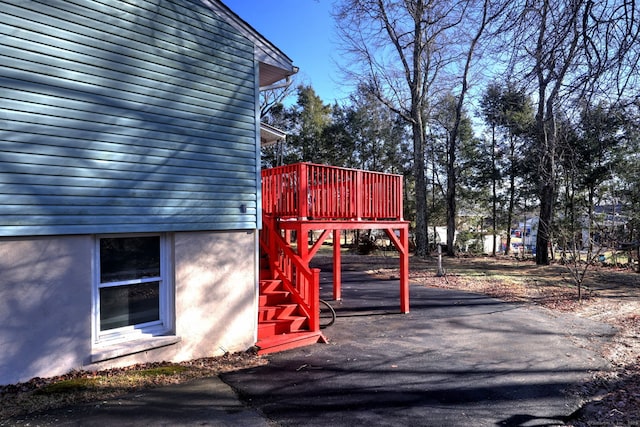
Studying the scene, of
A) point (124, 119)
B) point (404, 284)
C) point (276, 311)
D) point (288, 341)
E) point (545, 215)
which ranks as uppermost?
point (124, 119)

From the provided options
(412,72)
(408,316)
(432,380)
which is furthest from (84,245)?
(412,72)

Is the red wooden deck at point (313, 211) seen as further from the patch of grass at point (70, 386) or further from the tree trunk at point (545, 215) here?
the tree trunk at point (545, 215)

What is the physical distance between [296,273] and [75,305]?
3.74 metres

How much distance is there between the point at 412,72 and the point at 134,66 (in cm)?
1928

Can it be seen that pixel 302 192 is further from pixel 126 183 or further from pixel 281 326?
pixel 126 183

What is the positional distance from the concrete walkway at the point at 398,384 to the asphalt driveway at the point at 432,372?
13mm

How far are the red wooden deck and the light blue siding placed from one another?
1390mm

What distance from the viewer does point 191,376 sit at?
15.0 ft

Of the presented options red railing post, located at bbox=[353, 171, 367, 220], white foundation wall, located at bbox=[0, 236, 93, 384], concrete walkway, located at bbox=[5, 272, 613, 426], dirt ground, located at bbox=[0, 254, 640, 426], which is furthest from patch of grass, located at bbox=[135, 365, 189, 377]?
red railing post, located at bbox=[353, 171, 367, 220]

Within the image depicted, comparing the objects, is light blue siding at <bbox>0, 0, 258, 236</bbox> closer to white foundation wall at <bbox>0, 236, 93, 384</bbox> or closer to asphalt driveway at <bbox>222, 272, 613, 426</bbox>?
white foundation wall at <bbox>0, 236, 93, 384</bbox>

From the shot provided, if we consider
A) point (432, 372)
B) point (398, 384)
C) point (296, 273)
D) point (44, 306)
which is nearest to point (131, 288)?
point (44, 306)

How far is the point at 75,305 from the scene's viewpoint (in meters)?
4.11

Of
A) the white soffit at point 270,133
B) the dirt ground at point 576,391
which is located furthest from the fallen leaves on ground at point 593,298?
the white soffit at point 270,133

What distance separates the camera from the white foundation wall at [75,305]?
12.3ft
